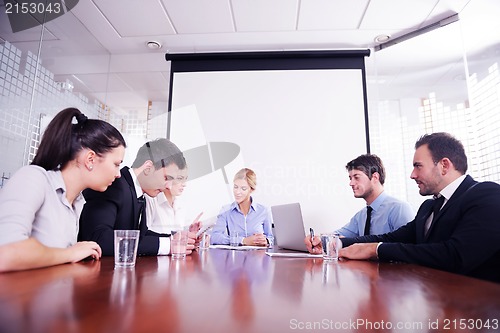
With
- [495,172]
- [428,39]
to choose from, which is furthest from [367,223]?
[428,39]

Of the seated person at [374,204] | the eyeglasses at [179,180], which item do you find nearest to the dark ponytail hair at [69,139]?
the eyeglasses at [179,180]

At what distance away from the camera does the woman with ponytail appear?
871 millimetres

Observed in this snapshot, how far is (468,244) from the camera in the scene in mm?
1116

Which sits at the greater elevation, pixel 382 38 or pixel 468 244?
pixel 382 38

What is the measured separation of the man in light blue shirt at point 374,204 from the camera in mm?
2270

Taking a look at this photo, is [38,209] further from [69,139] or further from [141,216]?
[141,216]

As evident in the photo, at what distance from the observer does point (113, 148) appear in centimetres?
130

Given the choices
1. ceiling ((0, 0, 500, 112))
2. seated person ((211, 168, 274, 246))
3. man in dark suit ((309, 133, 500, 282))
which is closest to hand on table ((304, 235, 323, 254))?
man in dark suit ((309, 133, 500, 282))

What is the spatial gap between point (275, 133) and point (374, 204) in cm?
154

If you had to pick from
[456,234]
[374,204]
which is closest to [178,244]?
[456,234]

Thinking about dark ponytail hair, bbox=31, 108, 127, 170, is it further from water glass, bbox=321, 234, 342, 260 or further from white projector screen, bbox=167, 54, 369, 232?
white projector screen, bbox=167, 54, 369, 232

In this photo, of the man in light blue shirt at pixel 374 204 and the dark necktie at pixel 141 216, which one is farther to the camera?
the man in light blue shirt at pixel 374 204

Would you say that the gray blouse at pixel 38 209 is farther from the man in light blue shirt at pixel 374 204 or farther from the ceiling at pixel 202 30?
the ceiling at pixel 202 30

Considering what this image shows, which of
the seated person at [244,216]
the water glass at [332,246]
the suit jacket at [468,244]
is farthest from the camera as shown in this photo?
the seated person at [244,216]
